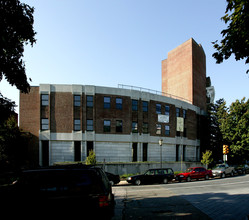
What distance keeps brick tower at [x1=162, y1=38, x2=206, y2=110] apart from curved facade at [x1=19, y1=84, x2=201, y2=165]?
488 inches

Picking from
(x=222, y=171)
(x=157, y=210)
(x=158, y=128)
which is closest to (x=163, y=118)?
(x=158, y=128)

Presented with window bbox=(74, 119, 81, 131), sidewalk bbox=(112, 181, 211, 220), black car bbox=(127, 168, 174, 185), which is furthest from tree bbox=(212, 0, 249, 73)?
window bbox=(74, 119, 81, 131)

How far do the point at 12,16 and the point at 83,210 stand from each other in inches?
370

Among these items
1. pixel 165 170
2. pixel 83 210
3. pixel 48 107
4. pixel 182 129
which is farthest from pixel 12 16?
pixel 182 129

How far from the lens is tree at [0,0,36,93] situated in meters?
9.82

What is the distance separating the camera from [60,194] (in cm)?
493

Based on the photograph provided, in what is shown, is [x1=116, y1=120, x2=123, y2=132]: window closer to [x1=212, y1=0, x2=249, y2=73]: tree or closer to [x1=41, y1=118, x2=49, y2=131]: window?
[x1=41, y1=118, x2=49, y2=131]: window

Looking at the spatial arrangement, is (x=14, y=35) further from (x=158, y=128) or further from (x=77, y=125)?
(x=158, y=128)

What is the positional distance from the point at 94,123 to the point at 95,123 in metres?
0.14

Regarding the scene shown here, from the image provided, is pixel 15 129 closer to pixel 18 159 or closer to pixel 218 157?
pixel 18 159

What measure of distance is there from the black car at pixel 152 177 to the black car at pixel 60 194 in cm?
1566

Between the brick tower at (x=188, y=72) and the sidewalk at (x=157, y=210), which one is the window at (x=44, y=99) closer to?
the sidewalk at (x=157, y=210)

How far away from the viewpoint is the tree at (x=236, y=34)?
268 inches

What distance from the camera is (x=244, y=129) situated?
3734cm
